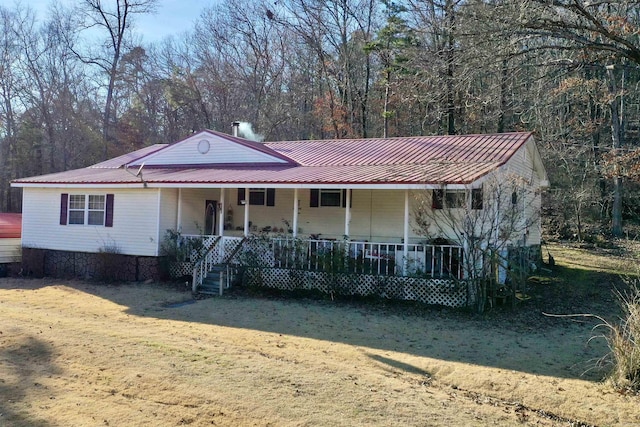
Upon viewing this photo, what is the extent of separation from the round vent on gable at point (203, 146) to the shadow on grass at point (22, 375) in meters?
10.6

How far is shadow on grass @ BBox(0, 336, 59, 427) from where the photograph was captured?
4701mm

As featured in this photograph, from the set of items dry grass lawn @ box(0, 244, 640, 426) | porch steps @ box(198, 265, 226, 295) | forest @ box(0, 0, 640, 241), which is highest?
forest @ box(0, 0, 640, 241)

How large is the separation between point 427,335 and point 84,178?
42.0 feet

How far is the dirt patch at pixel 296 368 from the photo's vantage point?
5.09 meters

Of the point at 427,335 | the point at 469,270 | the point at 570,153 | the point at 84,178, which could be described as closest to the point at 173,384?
the point at 427,335

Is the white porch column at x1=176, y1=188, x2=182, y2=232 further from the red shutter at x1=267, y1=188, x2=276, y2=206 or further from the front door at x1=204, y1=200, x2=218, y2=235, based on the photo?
the red shutter at x1=267, y1=188, x2=276, y2=206

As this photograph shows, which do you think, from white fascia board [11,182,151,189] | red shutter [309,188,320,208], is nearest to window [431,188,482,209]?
red shutter [309,188,320,208]

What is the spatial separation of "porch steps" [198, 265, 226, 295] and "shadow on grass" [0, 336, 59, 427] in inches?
222

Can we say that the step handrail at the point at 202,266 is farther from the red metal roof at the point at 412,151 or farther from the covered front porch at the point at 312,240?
the red metal roof at the point at 412,151

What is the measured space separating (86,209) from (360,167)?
29.4 ft

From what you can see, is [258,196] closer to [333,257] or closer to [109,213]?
[109,213]

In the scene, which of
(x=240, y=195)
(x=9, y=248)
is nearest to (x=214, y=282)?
(x=240, y=195)

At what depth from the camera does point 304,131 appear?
32812mm

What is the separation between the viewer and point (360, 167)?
1460 cm
